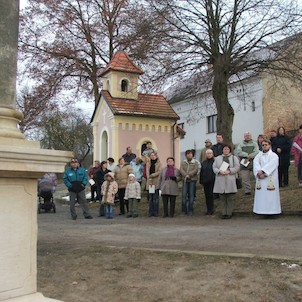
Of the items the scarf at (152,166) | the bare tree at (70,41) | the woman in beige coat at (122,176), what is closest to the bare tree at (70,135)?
the bare tree at (70,41)

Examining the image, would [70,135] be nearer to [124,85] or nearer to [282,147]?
[124,85]

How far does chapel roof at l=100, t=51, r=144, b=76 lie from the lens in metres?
28.4

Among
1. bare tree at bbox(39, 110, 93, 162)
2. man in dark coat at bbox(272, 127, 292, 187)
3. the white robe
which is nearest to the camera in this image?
the white robe

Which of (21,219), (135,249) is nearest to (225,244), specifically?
(135,249)

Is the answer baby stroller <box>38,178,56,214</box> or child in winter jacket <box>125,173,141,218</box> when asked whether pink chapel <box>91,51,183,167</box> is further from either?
child in winter jacket <box>125,173,141,218</box>

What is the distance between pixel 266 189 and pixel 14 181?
861 cm

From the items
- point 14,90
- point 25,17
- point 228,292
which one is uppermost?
point 25,17

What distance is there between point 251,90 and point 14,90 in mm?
32536

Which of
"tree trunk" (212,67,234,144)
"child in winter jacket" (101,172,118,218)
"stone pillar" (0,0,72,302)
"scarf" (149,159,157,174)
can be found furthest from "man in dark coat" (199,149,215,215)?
"stone pillar" (0,0,72,302)

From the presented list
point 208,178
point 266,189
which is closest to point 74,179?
point 208,178

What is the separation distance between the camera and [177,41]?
1866 cm

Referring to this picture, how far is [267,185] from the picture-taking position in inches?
448

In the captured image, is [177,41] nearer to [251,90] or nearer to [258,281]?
[258,281]

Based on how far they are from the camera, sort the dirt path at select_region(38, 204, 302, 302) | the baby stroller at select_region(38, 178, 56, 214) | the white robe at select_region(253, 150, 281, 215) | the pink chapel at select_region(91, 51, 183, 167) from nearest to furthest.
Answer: the dirt path at select_region(38, 204, 302, 302), the white robe at select_region(253, 150, 281, 215), the baby stroller at select_region(38, 178, 56, 214), the pink chapel at select_region(91, 51, 183, 167)
